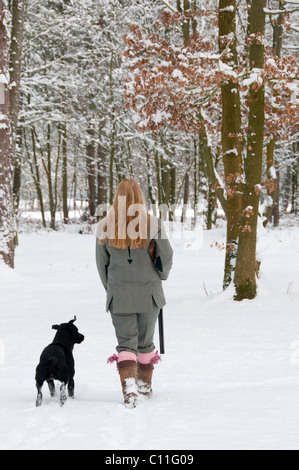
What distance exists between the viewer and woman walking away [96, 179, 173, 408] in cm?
420

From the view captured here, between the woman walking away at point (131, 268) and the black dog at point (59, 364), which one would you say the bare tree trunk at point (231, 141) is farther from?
the black dog at point (59, 364)

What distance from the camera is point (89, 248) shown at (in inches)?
783

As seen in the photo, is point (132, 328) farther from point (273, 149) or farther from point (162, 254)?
point (273, 149)

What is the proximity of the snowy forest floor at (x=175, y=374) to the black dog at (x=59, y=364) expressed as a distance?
139mm

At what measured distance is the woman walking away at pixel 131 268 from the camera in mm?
4195

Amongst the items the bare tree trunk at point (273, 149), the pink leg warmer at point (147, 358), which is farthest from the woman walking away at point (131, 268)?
the bare tree trunk at point (273, 149)

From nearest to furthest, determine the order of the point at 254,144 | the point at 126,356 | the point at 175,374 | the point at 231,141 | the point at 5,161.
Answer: the point at 126,356 → the point at 175,374 → the point at 254,144 → the point at 231,141 → the point at 5,161

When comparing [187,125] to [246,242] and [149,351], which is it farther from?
[149,351]

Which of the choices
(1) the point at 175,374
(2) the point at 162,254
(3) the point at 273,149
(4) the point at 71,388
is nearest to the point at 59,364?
(4) the point at 71,388

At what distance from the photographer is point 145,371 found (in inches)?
177

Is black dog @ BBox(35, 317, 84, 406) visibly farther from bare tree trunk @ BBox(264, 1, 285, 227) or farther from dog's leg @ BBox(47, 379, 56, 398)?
bare tree trunk @ BBox(264, 1, 285, 227)

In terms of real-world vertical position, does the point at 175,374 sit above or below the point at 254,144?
below

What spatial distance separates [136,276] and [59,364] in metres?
0.93
